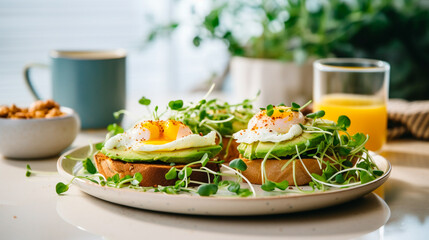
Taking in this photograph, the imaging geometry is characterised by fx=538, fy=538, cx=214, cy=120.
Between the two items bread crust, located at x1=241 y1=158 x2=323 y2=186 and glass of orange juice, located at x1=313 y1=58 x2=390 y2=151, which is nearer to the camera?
bread crust, located at x1=241 y1=158 x2=323 y2=186

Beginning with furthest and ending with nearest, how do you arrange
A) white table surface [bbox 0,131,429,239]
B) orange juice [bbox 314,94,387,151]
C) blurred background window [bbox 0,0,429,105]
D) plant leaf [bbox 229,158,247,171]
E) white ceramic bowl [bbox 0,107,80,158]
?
blurred background window [bbox 0,0,429,105]
orange juice [bbox 314,94,387,151]
white ceramic bowl [bbox 0,107,80,158]
plant leaf [bbox 229,158,247,171]
white table surface [bbox 0,131,429,239]

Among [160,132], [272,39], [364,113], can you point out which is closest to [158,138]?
[160,132]

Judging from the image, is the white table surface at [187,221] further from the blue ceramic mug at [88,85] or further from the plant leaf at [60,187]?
the blue ceramic mug at [88,85]

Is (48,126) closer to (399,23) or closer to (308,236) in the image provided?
(308,236)

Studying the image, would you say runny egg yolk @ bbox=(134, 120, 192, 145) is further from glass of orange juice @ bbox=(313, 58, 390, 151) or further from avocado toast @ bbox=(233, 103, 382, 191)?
glass of orange juice @ bbox=(313, 58, 390, 151)

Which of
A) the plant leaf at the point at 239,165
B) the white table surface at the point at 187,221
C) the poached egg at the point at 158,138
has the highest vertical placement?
the poached egg at the point at 158,138

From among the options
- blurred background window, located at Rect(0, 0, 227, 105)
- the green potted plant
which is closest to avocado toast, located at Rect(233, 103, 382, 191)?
the green potted plant

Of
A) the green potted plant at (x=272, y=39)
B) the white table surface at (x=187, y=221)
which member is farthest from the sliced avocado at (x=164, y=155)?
the green potted plant at (x=272, y=39)
